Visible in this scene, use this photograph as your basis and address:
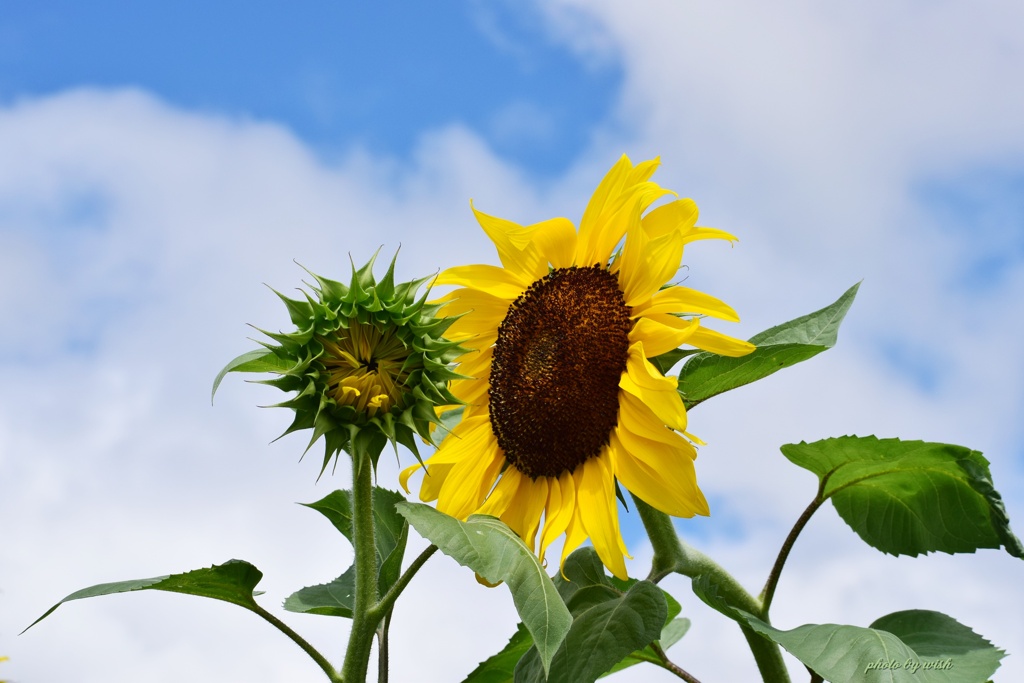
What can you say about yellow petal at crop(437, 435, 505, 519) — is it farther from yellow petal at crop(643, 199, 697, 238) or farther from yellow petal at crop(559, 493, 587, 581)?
yellow petal at crop(643, 199, 697, 238)

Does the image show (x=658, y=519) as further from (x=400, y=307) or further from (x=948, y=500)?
(x=400, y=307)

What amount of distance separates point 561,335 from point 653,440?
1.00 ft

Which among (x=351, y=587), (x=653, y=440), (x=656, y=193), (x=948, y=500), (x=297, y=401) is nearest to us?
(x=297, y=401)

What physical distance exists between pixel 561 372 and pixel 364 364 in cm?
45

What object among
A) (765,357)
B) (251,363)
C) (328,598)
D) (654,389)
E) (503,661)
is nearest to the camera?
(654,389)

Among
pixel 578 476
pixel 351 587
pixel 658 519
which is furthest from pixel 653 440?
pixel 351 587

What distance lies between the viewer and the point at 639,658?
2586 millimetres

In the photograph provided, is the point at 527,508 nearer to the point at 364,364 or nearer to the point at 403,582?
the point at 403,582

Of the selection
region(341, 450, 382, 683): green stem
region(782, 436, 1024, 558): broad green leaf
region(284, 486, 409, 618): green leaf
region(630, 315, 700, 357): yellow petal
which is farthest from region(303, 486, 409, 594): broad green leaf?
region(782, 436, 1024, 558): broad green leaf

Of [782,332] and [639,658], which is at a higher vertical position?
[782,332]

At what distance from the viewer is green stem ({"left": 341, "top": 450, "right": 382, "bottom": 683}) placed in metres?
2.17

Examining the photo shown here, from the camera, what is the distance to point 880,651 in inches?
82.0

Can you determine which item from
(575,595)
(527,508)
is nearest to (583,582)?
(575,595)

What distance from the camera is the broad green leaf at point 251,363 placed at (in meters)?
2.28
